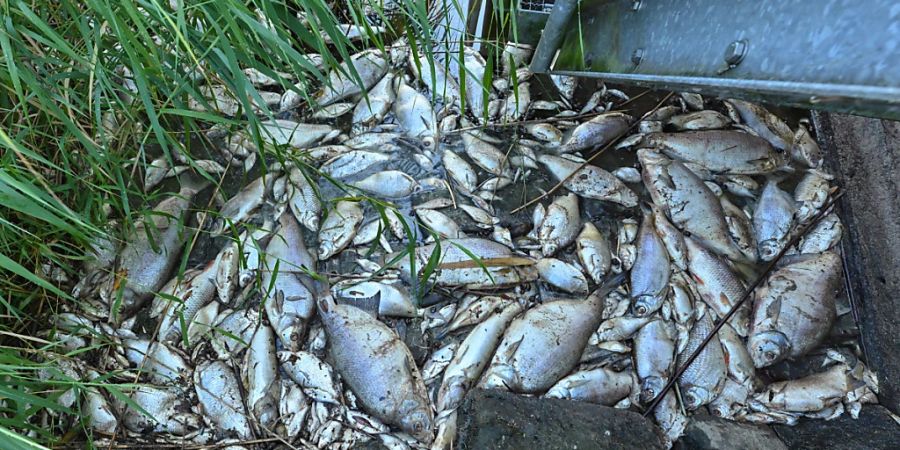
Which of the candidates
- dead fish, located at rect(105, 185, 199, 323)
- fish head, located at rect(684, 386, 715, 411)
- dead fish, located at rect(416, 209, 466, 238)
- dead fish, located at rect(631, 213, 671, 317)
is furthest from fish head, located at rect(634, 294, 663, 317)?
dead fish, located at rect(105, 185, 199, 323)

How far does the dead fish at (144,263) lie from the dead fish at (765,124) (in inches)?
104

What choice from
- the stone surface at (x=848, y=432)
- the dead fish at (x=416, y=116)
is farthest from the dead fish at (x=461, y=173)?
the stone surface at (x=848, y=432)

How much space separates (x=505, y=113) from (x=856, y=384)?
1.90 m

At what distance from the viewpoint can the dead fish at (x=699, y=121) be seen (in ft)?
10.6

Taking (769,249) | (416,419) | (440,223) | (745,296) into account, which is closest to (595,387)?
(416,419)

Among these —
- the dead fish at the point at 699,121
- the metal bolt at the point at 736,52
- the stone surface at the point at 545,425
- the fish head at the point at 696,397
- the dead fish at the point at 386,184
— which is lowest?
the fish head at the point at 696,397

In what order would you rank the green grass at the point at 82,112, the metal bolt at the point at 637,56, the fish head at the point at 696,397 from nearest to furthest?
1. the green grass at the point at 82,112
2. the metal bolt at the point at 637,56
3. the fish head at the point at 696,397

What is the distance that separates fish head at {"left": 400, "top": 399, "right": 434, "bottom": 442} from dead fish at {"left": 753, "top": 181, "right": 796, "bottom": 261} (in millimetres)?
1676

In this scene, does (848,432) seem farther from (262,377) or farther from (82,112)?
(82,112)

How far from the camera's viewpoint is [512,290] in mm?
2750

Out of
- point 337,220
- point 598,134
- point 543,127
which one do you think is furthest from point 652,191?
point 337,220

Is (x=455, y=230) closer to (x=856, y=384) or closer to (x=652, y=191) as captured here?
(x=652, y=191)

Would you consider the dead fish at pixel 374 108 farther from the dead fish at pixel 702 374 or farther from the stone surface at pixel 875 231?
the stone surface at pixel 875 231

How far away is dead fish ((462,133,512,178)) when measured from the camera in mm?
3021
